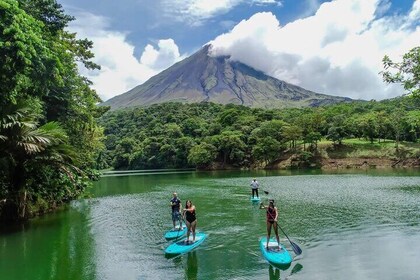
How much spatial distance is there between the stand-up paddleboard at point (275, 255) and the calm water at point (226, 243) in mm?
294

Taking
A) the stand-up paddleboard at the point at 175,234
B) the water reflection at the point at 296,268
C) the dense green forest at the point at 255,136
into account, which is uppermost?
the dense green forest at the point at 255,136

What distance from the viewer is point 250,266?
13.3m

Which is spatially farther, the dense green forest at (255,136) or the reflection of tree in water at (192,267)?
the dense green forest at (255,136)

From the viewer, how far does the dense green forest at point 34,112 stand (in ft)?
52.2

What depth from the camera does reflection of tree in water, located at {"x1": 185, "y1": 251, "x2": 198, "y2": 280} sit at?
12.6m

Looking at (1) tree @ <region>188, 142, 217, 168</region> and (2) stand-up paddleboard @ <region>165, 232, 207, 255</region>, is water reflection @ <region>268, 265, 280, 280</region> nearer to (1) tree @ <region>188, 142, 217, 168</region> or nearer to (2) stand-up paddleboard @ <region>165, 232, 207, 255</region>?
(2) stand-up paddleboard @ <region>165, 232, 207, 255</region>

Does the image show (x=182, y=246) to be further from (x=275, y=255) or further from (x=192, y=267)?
(x=275, y=255)

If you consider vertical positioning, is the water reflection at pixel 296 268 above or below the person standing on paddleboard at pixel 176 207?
below

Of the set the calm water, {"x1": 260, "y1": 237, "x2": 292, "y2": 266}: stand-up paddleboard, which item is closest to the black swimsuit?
the calm water

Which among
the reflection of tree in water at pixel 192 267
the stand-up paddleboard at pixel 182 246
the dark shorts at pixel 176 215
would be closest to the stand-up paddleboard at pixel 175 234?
the dark shorts at pixel 176 215

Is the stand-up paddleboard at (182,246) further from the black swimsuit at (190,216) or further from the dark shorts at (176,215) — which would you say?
the dark shorts at (176,215)

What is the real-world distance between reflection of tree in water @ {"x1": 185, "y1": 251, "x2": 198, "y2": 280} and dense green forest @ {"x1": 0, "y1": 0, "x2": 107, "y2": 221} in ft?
27.8

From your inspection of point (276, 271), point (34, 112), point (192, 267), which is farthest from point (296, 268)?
point (34, 112)

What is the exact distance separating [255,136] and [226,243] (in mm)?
76854
